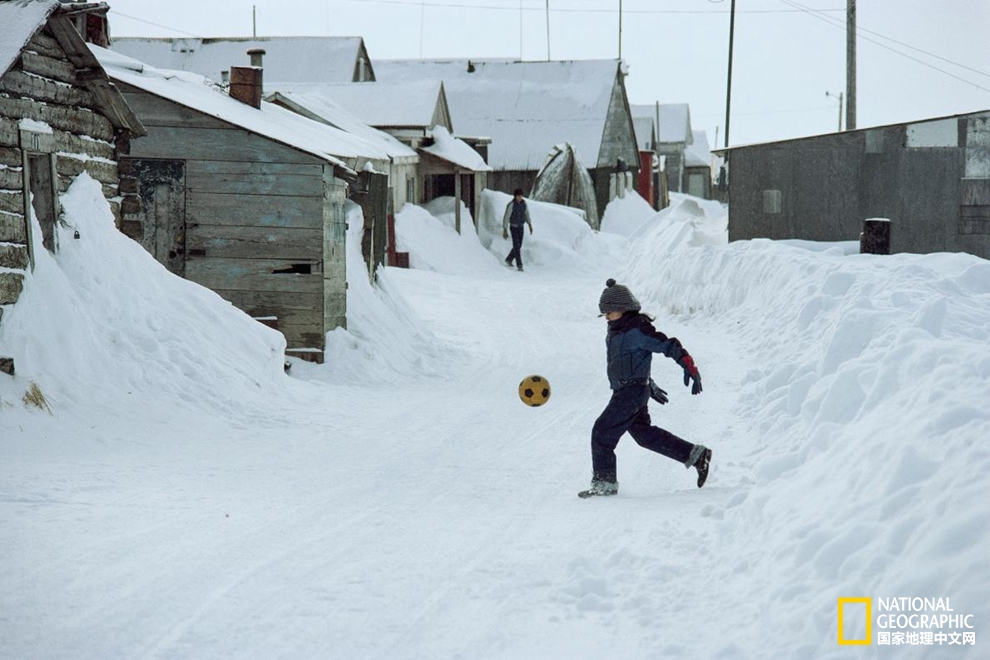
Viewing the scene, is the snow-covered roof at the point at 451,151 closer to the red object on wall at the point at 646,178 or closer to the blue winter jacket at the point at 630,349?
the blue winter jacket at the point at 630,349

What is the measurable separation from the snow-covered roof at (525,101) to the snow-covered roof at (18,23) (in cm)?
3406

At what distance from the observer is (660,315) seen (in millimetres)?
21234

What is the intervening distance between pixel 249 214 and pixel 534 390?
200 inches

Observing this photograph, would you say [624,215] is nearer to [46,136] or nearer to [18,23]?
[46,136]

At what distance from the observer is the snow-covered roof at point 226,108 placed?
13.9 meters

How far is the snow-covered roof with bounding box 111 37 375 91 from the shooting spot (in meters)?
43.9

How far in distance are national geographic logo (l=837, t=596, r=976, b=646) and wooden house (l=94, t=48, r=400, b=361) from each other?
10265 millimetres

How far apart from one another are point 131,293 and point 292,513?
5014 mm

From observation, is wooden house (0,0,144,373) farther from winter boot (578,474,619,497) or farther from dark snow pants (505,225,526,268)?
dark snow pants (505,225,526,268)

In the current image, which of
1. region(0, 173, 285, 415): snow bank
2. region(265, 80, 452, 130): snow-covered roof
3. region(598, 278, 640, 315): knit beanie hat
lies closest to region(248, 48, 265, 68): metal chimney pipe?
region(265, 80, 452, 130): snow-covered roof

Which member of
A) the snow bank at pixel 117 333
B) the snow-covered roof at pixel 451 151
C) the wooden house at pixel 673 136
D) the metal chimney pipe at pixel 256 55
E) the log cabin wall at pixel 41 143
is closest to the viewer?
the snow bank at pixel 117 333

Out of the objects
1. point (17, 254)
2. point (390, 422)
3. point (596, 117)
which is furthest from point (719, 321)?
point (596, 117)

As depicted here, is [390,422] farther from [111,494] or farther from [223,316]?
[111,494]

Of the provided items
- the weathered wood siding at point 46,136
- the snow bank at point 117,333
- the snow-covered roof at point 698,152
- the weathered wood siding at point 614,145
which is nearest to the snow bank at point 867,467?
the snow bank at point 117,333
